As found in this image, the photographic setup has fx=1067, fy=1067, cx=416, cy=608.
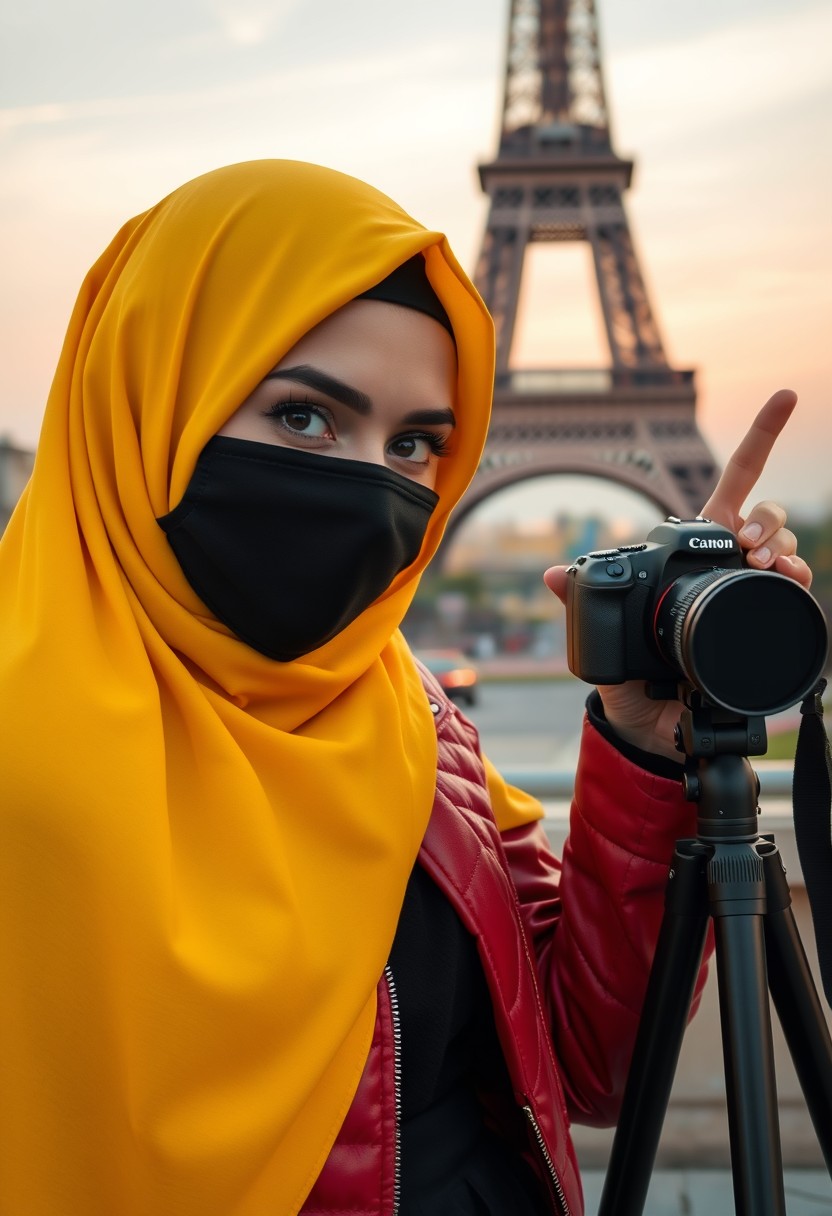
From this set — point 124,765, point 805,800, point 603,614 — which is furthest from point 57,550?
point 805,800

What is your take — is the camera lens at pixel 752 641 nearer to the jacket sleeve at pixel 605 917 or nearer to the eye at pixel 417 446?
the jacket sleeve at pixel 605 917

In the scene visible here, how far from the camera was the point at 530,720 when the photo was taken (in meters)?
12.4

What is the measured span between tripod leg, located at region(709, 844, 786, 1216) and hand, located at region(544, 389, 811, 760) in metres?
0.18

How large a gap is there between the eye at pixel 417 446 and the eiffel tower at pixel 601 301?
14.4 m

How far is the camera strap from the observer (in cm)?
110

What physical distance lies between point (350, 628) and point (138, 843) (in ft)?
1.07

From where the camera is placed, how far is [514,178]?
18000 mm

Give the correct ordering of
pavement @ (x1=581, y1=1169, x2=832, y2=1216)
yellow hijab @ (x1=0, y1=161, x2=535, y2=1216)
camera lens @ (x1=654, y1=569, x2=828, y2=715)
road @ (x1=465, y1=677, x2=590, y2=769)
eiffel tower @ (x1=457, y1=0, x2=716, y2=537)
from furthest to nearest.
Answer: eiffel tower @ (x1=457, y1=0, x2=716, y2=537) → road @ (x1=465, y1=677, x2=590, y2=769) → pavement @ (x1=581, y1=1169, x2=832, y2=1216) → camera lens @ (x1=654, y1=569, x2=828, y2=715) → yellow hijab @ (x1=0, y1=161, x2=535, y2=1216)

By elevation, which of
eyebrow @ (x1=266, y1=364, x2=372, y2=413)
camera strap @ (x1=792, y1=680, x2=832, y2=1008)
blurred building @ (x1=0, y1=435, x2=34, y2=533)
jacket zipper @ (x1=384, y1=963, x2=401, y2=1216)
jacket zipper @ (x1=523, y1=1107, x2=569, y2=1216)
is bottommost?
jacket zipper @ (x1=523, y1=1107, x2=569, y2=1216)

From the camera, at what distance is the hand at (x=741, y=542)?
1.07 metres

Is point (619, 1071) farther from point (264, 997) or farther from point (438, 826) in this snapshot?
point (264, 997)

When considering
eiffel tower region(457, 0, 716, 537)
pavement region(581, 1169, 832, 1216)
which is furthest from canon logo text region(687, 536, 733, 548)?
eiffel tower region(457, 0, 716, 537)

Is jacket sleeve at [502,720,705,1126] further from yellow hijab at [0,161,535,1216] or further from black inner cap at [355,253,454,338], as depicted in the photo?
black inner cap at [355,253,454,338]

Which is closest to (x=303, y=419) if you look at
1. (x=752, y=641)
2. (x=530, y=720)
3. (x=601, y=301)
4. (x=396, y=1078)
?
(x=752, y=641)
